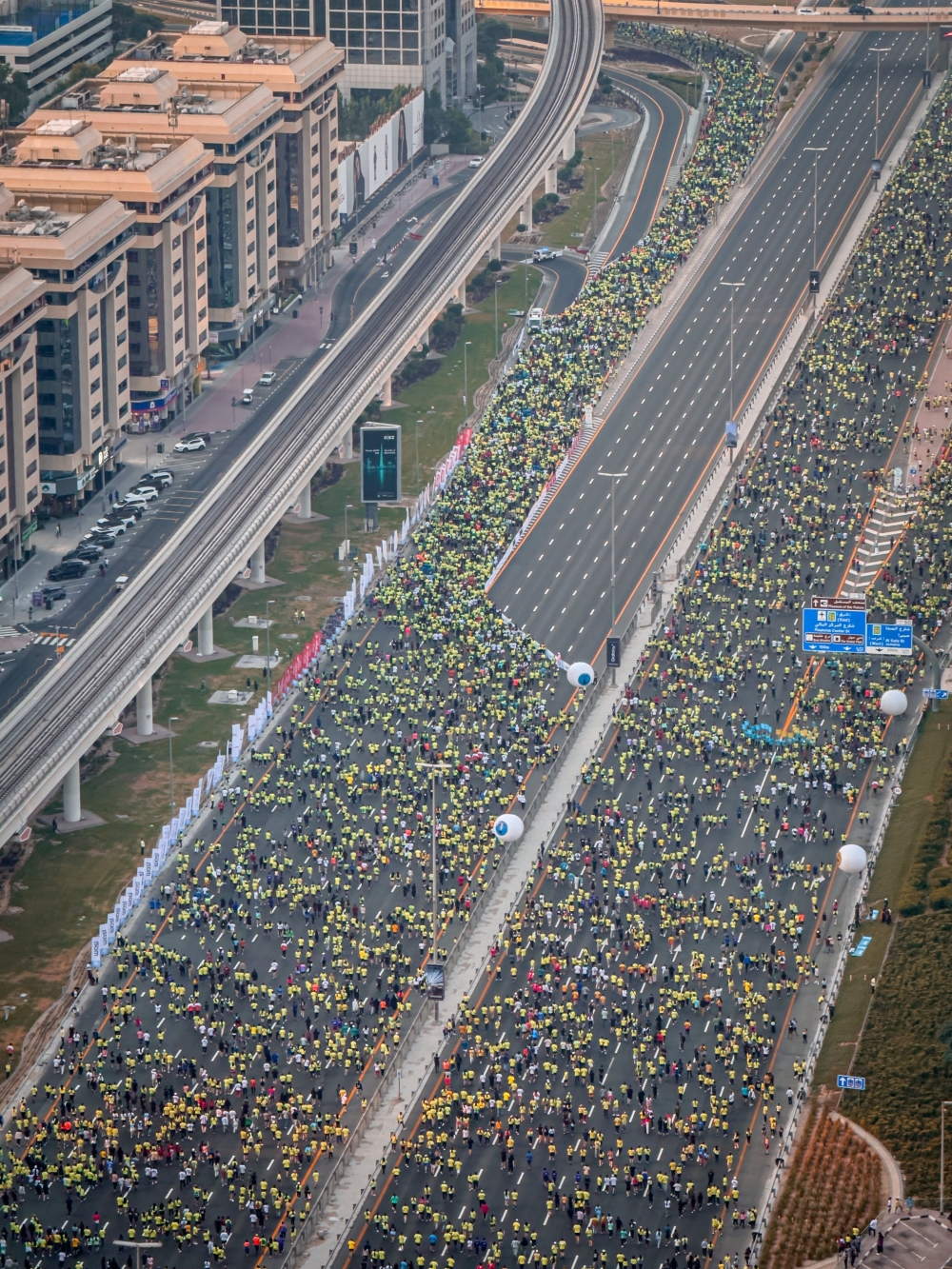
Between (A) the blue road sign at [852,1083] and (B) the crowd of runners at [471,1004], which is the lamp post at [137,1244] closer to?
(B) the crowd of runners at [471,1004]

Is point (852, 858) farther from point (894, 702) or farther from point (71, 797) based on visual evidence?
point (71, 797)

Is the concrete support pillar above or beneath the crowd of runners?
beneath

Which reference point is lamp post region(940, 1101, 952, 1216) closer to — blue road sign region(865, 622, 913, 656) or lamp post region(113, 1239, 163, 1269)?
lamp post region(113, 1239, 163, 1269)

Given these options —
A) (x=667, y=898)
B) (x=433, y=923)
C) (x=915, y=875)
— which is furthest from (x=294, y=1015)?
(x=915, y=875)

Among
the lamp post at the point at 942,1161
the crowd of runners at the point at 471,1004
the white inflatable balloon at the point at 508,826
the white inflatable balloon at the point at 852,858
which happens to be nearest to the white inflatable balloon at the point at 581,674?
the crowd of runners at the point at 471,1004

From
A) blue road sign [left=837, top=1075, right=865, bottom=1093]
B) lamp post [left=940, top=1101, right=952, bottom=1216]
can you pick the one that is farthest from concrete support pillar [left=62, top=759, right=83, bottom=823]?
lamp post [left=940, top=1101, right=952, bottom=1216]

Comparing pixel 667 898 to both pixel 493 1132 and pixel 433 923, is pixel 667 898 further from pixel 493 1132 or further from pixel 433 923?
pixel 493 1132
